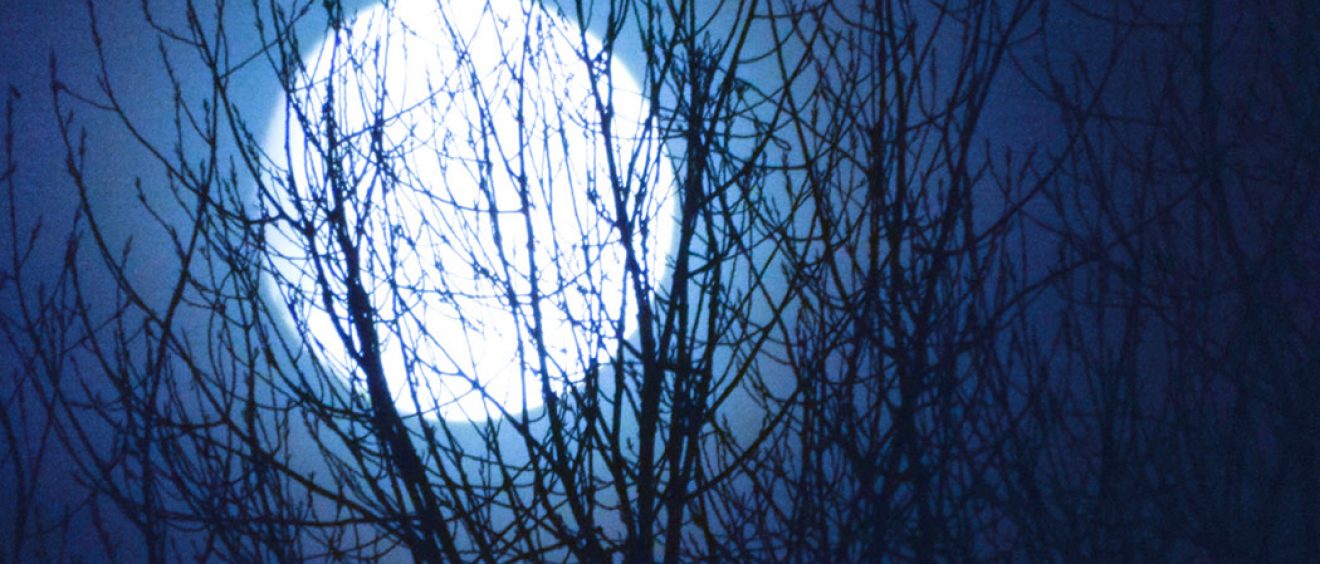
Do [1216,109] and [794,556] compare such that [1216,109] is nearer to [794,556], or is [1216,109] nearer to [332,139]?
[794,556]

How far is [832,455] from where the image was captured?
8.71ft

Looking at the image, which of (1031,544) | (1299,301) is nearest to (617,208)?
(1031,544)

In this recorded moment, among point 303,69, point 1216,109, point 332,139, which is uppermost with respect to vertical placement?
point 1216,109

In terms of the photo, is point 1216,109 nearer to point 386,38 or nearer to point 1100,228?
point 1100,228

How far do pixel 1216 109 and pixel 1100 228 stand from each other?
0.55m

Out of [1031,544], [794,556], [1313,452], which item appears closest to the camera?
[794,556]

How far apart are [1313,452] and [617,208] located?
7.86 ft

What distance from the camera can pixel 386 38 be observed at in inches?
110

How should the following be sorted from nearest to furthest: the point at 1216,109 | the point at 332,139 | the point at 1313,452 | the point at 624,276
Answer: the point at 624,276
the point at 332,139
the point at 1313,452
the point at 1216,109

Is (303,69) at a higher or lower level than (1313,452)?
higher

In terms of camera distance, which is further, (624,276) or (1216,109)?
(1216,109)

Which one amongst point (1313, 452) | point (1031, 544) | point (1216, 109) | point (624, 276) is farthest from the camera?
point (1216, 109)

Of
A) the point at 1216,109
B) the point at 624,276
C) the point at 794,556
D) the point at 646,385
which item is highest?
the point at 1216,109

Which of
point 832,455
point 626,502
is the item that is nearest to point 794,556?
point 832,455
